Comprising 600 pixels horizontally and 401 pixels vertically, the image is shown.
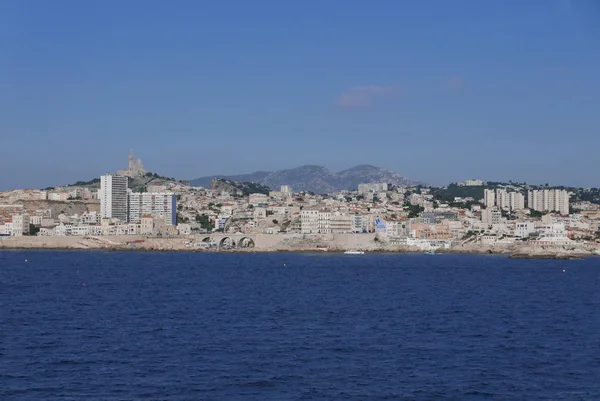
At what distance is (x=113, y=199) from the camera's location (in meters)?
131

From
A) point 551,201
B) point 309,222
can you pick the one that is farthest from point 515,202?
point 309,222

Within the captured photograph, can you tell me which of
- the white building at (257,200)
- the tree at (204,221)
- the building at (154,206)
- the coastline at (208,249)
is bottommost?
the coastline at (208,249)

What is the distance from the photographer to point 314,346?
66.6ft

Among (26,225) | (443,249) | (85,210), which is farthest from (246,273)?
(85,210)

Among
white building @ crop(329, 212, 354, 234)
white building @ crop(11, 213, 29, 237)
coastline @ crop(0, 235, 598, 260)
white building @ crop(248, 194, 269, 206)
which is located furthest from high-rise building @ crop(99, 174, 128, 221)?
white building @ crop(329, 212, 354, 234)

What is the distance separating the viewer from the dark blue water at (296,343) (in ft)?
52.5

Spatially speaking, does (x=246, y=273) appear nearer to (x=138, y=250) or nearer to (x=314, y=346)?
(x=314, y=346)

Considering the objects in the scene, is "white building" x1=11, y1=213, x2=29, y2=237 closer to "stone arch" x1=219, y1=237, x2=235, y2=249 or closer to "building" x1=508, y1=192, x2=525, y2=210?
"stone arch" x1=219, y1=237, x2=235, y2=249

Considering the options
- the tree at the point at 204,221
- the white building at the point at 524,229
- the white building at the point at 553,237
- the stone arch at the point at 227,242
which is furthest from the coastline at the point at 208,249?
the tree at the point at 204,221

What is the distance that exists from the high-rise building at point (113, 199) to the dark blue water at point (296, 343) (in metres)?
93.0

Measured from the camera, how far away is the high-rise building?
426 feet

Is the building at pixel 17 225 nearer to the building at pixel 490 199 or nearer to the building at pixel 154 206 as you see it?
the building at pixel 154 206

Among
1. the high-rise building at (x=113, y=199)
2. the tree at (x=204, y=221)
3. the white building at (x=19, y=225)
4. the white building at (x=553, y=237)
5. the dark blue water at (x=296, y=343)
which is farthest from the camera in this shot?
the high-rise building at (x=113, y=199)

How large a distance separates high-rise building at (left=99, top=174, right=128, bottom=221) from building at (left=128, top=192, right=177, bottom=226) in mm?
1414
